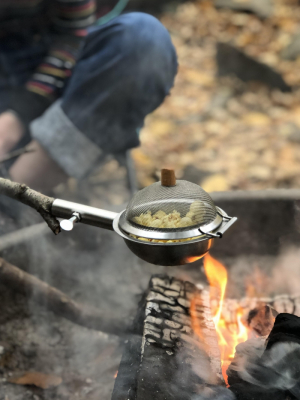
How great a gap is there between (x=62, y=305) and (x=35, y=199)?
20.6 inches

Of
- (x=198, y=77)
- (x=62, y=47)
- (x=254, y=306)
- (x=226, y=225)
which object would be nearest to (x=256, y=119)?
(x=198, y=77)

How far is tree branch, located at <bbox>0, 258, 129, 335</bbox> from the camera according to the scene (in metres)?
1.21

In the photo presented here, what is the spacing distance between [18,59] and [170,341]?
1.74 meters

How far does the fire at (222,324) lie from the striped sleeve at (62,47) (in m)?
1.24

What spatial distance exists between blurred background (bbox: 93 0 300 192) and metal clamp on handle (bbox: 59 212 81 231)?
166 cm

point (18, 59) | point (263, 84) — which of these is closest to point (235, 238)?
point (18, 59)

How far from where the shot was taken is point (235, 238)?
1.48 metres

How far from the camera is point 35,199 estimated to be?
2.89 feet

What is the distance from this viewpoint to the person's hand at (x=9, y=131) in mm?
1961

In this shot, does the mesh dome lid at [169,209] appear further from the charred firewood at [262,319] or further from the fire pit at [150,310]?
the charred firewood at [262,319]

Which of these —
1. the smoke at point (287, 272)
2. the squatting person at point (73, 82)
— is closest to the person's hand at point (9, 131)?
the squatting person at point (73, 82)

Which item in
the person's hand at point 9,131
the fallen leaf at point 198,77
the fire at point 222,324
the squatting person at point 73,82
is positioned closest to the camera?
the fire at point 222,324

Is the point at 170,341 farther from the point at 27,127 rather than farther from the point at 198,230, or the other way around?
the point at 27,127

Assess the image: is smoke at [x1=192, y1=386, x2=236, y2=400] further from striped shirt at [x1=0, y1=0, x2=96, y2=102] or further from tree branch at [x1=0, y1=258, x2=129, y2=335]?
striped shirt at [x1=0, y1=0, x2=96, y2=102]
